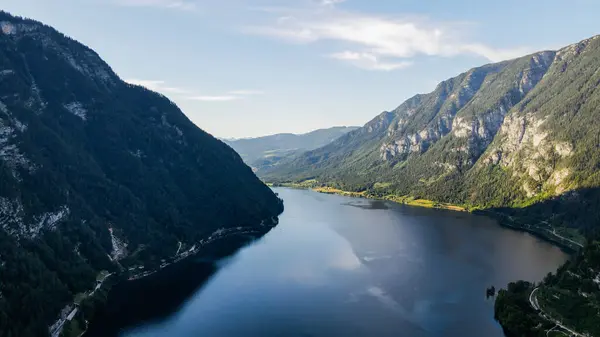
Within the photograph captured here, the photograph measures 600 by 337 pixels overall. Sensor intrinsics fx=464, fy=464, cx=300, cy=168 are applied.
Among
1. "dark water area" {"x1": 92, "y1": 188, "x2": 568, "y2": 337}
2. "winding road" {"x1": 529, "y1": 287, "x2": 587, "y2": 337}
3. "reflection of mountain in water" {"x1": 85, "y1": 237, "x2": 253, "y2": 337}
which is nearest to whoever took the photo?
"winding road" {"x1": 529, "y1": 287, "x2": 587, "y2": 337}

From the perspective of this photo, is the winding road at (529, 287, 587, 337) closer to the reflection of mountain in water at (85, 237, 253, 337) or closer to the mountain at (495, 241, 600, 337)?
the mountain at (495, 241, 600, 337)

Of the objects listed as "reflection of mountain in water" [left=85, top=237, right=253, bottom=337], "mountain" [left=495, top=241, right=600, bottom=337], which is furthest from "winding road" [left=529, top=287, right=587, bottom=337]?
"reflection of mountain in water" [left=85, top=237, right=253, bottom=337]

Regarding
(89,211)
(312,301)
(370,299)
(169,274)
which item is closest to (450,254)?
(370,299)

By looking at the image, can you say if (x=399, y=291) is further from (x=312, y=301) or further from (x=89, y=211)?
(x=89, y=211)

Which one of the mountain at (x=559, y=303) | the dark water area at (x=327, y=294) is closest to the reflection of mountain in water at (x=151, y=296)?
the dark water area at (x=327, y=294)

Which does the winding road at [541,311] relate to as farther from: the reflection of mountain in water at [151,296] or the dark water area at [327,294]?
the reflection of mountain in water at [151,296]

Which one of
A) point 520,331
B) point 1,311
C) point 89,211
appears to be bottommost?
point 520,331
